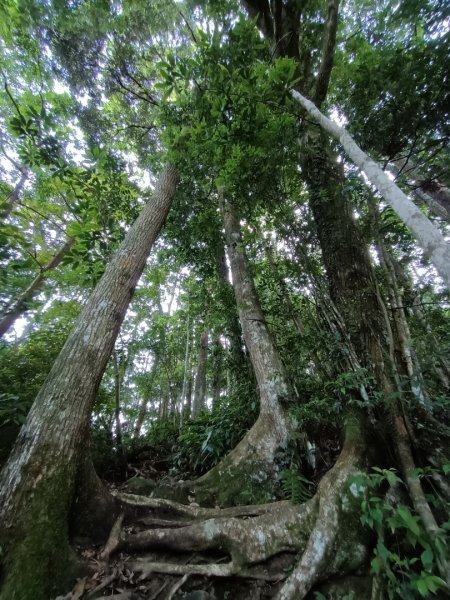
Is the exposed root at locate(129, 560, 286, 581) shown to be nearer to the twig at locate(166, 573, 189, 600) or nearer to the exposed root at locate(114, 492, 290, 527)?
the twig at locate(166, 573, 189, 600)

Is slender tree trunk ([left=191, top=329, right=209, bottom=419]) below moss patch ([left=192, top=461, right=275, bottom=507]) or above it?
above

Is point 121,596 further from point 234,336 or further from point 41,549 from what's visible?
point 234,336

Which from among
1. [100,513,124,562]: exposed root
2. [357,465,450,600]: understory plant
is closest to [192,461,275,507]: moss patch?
[100,513,124,562]: exposed root

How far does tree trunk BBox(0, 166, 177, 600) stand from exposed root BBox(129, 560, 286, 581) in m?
0.62

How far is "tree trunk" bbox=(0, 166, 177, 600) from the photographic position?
208 centimetres

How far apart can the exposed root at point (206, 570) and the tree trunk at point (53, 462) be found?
2.04 feet

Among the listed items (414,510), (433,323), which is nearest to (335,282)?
(433,323)

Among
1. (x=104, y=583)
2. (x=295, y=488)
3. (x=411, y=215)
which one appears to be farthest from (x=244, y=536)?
(x=411, y=215)

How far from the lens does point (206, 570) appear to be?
2.27 m

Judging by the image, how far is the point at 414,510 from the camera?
6.64 ft

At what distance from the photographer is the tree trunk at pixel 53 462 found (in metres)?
2.08

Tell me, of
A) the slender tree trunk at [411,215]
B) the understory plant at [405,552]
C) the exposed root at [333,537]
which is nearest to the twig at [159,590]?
the exposed root at [333,537]

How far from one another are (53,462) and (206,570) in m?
1.66

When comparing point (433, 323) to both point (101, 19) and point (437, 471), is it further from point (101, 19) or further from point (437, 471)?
point (101, 19)
